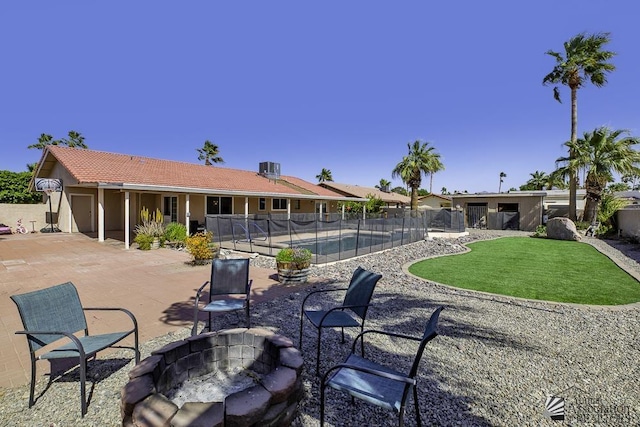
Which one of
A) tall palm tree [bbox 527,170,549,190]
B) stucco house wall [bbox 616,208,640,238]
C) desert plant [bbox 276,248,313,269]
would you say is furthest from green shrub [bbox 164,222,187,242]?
tall palm tree [bbox 527,170,549,190]

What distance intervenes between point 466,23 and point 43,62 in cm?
1767

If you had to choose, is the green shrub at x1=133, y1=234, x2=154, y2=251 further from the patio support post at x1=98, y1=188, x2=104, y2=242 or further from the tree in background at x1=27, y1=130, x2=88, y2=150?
the tree in background at x1=27, y1=130, x2=88, y2=150

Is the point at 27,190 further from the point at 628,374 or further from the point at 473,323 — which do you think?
the point at 628,374

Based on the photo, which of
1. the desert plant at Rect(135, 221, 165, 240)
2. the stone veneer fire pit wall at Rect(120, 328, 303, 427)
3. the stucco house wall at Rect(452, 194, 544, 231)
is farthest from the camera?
the stucco house wall at Rect(452, 194, 544, 231)

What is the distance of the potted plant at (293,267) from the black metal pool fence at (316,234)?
2.21 metres

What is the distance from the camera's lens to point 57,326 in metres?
2.94

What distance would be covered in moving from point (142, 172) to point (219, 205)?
4498 mm

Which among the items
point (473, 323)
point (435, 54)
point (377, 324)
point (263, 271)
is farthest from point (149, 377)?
point (435, 54)

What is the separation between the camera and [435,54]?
12.6 m

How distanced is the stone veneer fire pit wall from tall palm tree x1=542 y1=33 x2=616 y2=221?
26.8 m

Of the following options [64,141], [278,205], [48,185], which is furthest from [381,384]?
[64,141]

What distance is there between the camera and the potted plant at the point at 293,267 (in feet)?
24.1

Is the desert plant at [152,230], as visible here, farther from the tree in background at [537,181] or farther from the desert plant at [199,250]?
the tree in background at [537,181]

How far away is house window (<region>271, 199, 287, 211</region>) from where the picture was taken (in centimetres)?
2272
